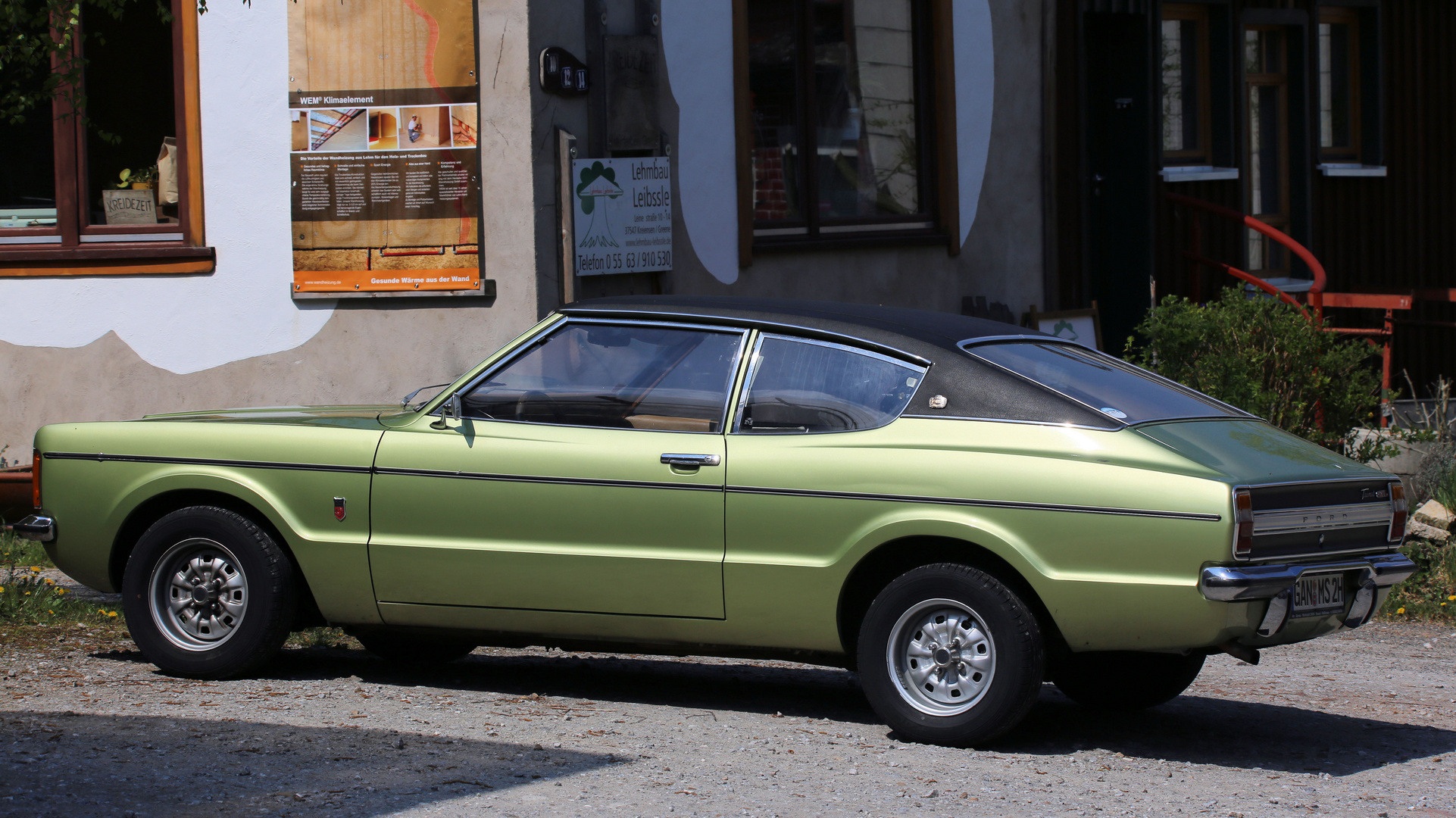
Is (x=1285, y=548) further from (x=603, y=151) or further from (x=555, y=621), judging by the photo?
(x=603, y=151)

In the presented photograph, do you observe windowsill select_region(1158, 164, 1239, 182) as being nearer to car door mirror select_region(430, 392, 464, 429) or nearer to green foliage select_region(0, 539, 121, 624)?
car door mirror select_region(430, 392, 464, 429)

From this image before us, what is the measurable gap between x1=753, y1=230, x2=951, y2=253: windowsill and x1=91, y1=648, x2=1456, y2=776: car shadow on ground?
194 inches

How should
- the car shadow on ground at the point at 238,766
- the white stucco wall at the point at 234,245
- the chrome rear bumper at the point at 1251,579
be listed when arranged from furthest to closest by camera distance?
the white stucco wall at the point at 234,245 < the chrome rear bumper at the point at 1251,579 < the car shadow on ground at the point at 238,766

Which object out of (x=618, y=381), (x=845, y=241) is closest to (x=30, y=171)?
(x=845, y=241)

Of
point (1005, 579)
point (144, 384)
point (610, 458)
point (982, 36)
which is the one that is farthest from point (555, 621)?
point (982, 36)

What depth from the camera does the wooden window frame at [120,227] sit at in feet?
34.5

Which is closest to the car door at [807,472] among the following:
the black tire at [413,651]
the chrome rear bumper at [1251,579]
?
the chrome rear bumper at [1251,579]

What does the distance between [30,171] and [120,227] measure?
909mm

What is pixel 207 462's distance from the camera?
20.3 feet

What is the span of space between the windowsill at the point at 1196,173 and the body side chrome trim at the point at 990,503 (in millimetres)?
10041

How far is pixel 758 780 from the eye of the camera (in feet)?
15.9

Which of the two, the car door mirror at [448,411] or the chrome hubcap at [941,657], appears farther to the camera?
the car door mirror at [448,411]

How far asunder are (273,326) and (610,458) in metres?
5.45

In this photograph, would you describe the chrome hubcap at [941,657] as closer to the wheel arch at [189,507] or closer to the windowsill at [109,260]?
the wheel arch at [189,507]
